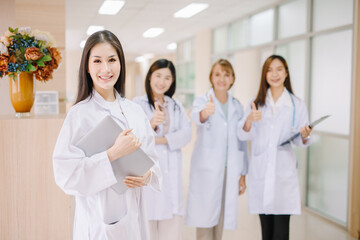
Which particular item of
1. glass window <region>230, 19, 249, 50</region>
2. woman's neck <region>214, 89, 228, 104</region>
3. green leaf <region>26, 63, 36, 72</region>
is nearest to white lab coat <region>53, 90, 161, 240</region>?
green leaf <region>26, 63, 36, 72</region>

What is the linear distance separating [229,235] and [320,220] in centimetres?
118

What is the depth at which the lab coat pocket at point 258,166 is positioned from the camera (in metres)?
2.64

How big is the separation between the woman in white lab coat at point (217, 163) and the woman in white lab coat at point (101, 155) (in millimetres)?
1173

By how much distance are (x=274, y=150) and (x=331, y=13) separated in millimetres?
2250

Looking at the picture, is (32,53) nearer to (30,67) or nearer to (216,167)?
(30,67)

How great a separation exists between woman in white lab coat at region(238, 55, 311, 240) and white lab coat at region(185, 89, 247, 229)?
4.4 inches

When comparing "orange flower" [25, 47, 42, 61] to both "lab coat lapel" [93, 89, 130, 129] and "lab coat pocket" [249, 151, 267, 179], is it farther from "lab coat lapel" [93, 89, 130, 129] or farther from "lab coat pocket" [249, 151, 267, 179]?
"lab coat pocket" [249, 151, 267, 179]

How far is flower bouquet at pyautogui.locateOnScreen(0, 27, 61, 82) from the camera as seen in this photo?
189cm

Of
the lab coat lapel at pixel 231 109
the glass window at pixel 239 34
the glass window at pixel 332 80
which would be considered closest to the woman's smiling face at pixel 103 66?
the lab coat lapel at pixel 231 109

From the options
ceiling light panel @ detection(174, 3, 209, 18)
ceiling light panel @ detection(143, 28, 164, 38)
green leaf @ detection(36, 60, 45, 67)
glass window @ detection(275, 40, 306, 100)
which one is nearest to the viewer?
green leaf @ detection(36, 60, 45, 67)

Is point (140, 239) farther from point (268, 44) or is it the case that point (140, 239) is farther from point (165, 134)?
point (268, 44)

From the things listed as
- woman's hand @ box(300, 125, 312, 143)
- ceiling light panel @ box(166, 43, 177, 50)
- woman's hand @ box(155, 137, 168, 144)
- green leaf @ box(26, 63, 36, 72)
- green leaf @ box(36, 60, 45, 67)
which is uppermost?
ceiling light panel @ box(166, 43, 177, 50)

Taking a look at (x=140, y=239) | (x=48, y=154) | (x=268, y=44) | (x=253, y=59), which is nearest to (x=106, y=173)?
(x=140, y=239)

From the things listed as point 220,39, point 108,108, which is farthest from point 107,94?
point 220,39
